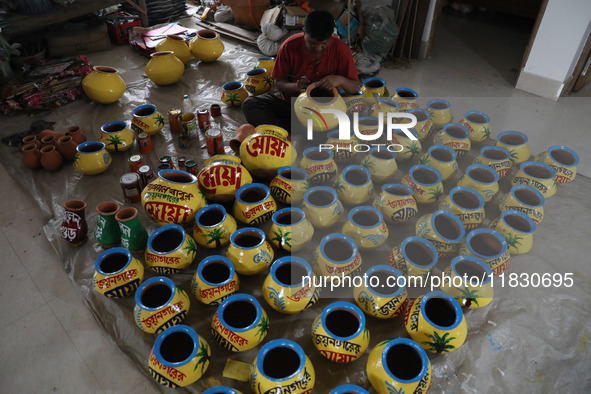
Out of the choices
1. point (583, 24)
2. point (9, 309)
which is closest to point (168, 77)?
point (9, 309)

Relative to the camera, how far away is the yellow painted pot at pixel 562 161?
1.97 meters

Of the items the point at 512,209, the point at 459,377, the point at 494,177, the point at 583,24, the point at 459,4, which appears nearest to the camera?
the point at 459,377

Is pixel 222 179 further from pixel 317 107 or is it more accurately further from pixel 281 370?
pixel 281 370

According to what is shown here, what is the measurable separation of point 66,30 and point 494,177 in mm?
3654

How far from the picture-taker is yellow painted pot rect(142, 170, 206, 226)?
1.65 metres

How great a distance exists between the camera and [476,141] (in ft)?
7.45

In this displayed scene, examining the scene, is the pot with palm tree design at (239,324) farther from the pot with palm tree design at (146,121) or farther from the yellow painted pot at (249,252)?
the pot with palm tree design at (146,121)

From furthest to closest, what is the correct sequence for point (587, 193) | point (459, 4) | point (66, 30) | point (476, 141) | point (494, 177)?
point (459, 4) < point (66, 30) < point (476, 141) < point (587, 193) < point (494, 177)

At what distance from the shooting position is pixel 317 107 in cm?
207

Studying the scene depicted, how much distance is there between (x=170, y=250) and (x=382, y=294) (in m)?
0.83

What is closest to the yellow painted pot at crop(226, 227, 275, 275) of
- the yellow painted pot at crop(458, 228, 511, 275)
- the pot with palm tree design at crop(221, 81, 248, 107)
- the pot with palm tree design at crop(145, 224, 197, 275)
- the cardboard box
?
the pot with palm tree design at crop(145, 224, 197, 275)

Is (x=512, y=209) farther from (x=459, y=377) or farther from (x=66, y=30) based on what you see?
(x=66, y=30)

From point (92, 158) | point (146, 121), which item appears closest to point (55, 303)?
point (92, 158)

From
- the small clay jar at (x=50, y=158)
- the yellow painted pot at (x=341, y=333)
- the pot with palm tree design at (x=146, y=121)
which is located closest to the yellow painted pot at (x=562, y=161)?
the yellow painted pot at (x=341, y=333)
